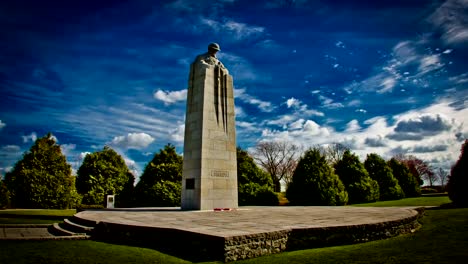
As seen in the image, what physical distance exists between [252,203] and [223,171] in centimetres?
751

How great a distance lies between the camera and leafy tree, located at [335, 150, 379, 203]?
2303 cm

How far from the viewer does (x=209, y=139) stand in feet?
43.5

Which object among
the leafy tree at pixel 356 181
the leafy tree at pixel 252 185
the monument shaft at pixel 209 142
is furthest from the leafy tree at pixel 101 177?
the leafy tree at pixel 356 181

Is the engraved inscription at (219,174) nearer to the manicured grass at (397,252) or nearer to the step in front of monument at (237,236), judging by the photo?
the step in front of monument at (237,236)

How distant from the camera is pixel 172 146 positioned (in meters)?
22.4

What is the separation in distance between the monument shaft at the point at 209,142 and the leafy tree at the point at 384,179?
59.8 feet

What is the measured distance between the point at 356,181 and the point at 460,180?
338 inches

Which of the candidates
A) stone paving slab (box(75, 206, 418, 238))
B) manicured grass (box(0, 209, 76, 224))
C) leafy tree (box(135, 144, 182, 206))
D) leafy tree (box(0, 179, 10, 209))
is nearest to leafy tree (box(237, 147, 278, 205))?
leafy tree (box(135, 144, 182, 206))

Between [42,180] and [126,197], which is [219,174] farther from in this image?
[42,180]

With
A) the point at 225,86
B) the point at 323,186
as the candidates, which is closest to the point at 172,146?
the point at 225,86

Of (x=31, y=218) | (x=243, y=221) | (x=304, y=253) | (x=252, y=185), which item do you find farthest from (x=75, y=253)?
(x=252, y=185)

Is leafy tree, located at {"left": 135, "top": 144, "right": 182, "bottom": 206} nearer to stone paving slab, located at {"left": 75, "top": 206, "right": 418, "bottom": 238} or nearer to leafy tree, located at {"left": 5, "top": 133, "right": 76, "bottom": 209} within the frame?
leafy tree, located at {"left": 5, "top": 133, "right": 76, "bottom": 209}

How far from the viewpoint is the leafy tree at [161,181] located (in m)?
18.8

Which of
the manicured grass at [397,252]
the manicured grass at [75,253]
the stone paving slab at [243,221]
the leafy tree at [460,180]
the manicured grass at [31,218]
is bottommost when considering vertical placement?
the manicured grass at [31,218]
